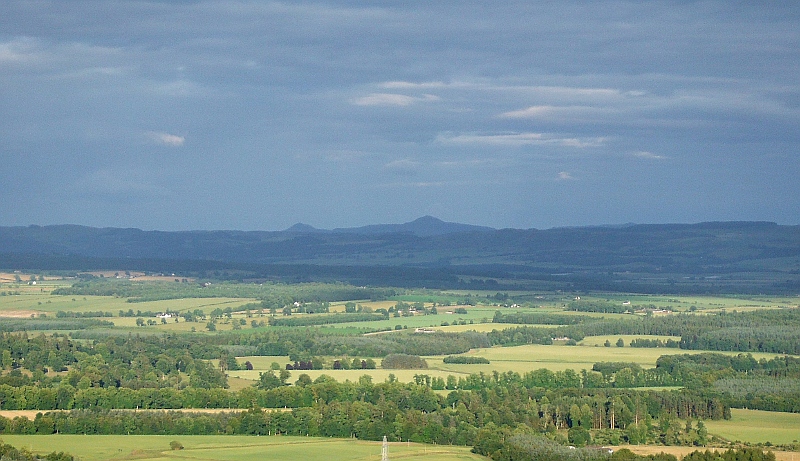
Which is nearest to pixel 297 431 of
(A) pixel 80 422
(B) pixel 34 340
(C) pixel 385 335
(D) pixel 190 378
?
(A) pixel 80 422

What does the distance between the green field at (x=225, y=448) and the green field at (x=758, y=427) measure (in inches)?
496

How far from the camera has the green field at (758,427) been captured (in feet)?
194

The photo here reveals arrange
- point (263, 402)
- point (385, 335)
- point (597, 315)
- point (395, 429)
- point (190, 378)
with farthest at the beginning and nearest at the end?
1. point (597, 315)
2. point (385, 335)
3. point (190, 378)
4. point (263, 402)
5. point (395, 429)

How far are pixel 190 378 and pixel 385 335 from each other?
89.6 feet

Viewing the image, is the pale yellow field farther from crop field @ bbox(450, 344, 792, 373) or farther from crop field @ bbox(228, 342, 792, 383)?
crop field @ bbox(450, 344, 792, 373)

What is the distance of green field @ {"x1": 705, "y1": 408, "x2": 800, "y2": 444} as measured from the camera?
5928 centimetres

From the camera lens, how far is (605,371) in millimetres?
79000

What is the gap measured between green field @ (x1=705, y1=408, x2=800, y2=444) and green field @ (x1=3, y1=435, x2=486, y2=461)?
1260 centimetres

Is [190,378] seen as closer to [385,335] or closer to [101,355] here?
[101,355]

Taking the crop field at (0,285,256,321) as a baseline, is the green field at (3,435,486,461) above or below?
below

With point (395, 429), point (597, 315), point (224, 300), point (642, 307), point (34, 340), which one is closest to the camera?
point (395, 429)

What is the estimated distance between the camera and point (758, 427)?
6294cm

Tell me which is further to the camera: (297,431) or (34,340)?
(34,340)

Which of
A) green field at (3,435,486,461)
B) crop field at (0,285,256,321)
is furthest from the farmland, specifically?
crop field at (0,285,256,321)
